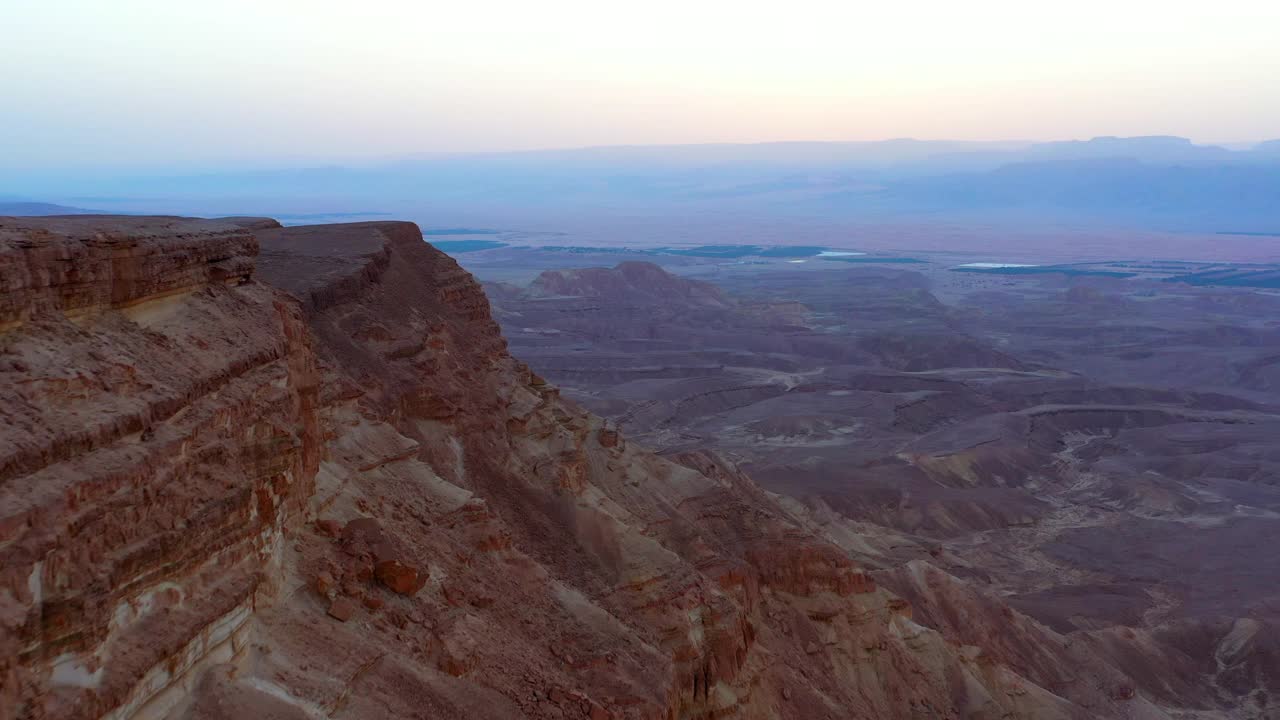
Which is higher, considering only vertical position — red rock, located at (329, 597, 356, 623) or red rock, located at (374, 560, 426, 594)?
red rock, located at (329, 597, 356, 623)

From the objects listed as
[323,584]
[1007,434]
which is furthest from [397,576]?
[1007,434]

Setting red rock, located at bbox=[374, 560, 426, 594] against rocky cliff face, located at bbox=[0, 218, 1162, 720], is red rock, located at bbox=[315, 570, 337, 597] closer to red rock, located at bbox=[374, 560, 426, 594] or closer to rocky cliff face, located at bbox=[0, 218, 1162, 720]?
rocky cliff face, located at bbox=[0, 218, 1162, 720]

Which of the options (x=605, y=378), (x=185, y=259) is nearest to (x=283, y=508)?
(x=185, y=259)

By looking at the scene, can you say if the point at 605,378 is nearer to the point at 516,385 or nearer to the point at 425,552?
the point at 516,385

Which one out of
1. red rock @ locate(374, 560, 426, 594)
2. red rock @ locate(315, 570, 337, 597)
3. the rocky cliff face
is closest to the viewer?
the rocky cliff face

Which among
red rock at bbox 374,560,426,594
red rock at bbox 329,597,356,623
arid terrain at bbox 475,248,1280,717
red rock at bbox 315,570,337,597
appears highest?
red rock at bbox 315,570,337,597

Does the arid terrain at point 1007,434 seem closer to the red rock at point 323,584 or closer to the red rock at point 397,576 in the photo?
the red rock at point 397,576

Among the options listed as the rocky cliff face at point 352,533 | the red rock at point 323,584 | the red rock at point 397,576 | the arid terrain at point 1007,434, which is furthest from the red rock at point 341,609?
the arid terrain at point 1007,434

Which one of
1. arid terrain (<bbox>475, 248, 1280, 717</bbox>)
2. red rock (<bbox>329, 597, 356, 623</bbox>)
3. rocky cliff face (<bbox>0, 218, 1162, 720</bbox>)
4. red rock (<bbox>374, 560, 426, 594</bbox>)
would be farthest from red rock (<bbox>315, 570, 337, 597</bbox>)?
arid terrain (<bbox>475, 248, 1280, 717</bbox>)

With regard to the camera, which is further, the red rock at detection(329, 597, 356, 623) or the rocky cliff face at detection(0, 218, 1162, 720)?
the red rock at detection(329, 597, 356, 623)
